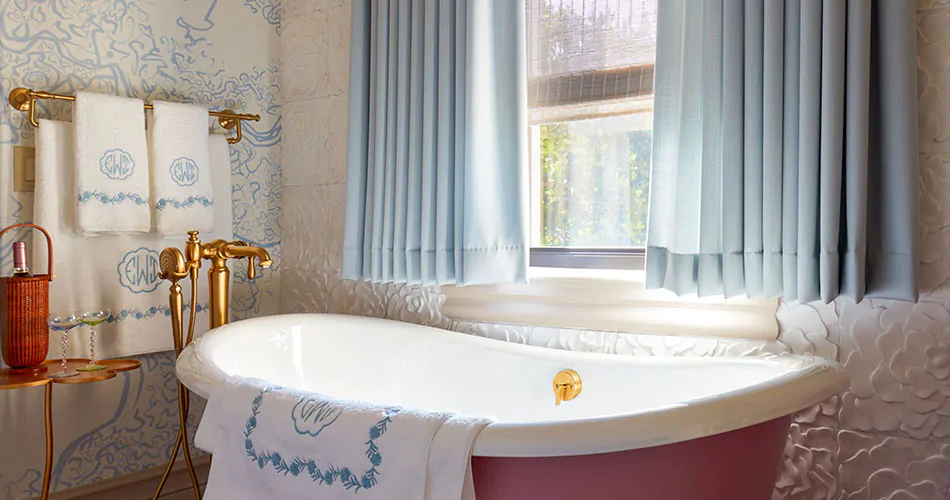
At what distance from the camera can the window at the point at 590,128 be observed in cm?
197

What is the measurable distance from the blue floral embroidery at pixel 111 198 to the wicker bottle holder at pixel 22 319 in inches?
10.0

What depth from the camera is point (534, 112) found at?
2.14 m

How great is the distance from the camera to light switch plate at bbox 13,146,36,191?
6.59 feet

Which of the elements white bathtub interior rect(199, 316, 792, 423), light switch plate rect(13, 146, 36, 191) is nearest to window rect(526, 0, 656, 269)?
white bathtub interior rect(199, 316, 792, 423)

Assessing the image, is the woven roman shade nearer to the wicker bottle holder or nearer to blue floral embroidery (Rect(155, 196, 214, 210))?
blue floral embroidery (Rect(155, 196, 214, 210))

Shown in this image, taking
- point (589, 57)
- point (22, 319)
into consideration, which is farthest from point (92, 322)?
point (589, 57)

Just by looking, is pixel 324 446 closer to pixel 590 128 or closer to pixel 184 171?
pixel 590 128

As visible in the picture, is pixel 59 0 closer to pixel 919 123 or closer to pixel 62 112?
pixel 62 112

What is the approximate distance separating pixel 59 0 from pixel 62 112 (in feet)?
1.09

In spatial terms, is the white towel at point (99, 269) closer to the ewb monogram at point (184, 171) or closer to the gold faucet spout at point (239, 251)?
the ewb monogram at point (184, 171)

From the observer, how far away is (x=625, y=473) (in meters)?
1.05

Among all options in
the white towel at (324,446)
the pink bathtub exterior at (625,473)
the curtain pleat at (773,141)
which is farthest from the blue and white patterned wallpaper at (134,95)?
the curtain pleat at (773,141)

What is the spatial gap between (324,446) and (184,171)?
1417mm

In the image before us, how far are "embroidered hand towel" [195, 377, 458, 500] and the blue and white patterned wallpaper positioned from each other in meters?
1.06
